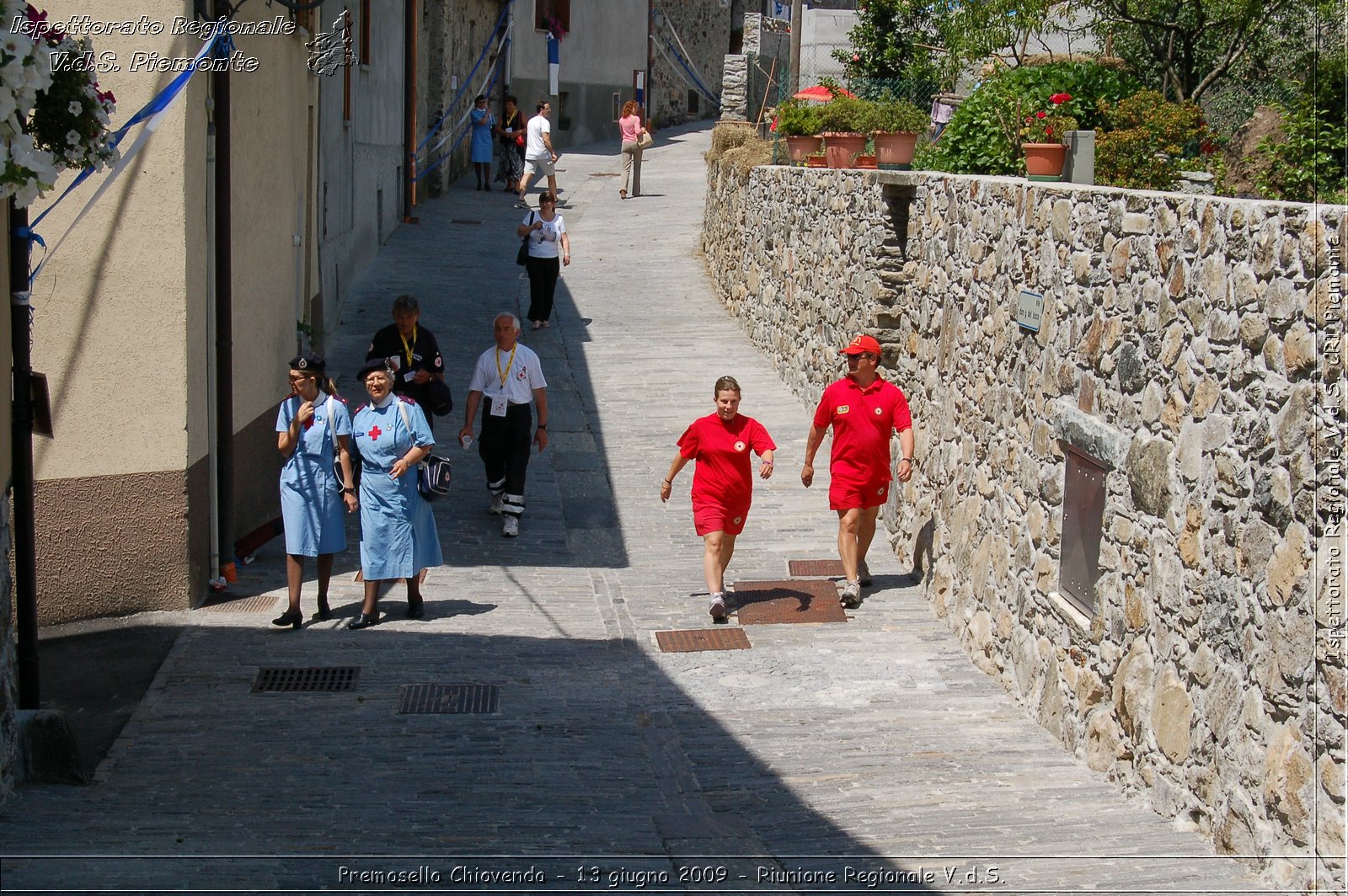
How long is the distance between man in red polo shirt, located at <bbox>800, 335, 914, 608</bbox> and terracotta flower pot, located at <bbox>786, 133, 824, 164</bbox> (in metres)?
7.61

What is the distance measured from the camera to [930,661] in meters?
8.64

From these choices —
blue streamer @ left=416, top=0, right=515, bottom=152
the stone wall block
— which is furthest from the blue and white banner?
the stone wall block

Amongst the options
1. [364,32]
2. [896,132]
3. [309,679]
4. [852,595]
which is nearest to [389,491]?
[309,679]

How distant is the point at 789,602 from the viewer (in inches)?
377

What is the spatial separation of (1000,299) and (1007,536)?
139 cm

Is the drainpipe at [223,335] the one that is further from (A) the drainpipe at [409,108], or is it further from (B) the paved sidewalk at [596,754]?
(A) the drainpipe at [409,108]

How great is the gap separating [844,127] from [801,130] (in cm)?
62

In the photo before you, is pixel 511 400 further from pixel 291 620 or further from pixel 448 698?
pixel 448 698

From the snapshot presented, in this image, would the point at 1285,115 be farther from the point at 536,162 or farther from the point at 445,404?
the point at 536,162

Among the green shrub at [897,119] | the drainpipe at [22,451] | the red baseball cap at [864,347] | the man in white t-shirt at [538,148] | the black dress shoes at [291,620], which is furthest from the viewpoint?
the man in white t-shirt at [538,148]

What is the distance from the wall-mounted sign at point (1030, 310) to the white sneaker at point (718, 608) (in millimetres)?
2591

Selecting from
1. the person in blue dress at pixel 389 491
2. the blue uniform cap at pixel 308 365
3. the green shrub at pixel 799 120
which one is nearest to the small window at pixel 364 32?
the green shrub at pixel 799 120

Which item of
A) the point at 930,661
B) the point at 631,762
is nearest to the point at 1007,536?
the point at 930,661

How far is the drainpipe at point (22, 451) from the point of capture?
21.2 feet
